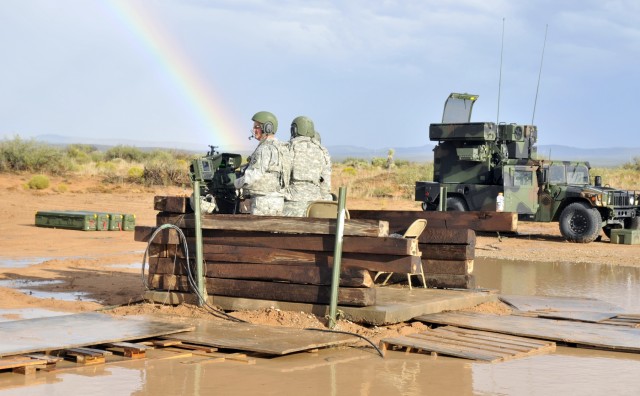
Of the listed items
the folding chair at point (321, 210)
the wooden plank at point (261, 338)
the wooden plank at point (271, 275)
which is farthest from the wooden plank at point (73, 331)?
the folding chair at point (321, 210)

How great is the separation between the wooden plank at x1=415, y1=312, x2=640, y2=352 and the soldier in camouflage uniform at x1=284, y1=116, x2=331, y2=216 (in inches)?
74.8

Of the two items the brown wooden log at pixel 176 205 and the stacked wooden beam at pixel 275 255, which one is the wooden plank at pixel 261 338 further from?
the brown wooden log at pixel 176 205

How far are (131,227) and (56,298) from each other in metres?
10.2

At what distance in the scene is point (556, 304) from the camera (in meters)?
10.7

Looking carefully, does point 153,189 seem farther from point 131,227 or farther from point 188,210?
point 188,210

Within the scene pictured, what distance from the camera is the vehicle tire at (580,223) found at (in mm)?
20047

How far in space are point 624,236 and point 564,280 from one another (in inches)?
270

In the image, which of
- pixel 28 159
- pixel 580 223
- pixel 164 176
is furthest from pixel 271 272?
pixel 28 159

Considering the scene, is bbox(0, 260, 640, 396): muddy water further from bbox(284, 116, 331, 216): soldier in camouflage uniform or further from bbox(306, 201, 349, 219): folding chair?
Answer: bbox(284, 116, 331, 216): soldier in camouflage uniform

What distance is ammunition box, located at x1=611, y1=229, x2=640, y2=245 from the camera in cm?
2023

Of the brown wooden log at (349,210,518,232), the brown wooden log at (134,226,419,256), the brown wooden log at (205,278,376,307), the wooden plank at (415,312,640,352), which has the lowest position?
the wooden plank at (415,312,640,352)

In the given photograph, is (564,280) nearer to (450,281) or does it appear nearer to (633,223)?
(450,281)

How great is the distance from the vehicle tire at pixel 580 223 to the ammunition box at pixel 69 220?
9.95 m

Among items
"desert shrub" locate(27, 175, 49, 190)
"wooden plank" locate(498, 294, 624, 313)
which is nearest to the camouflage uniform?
"wooden plank" locate(498, 294, 624, 313)
